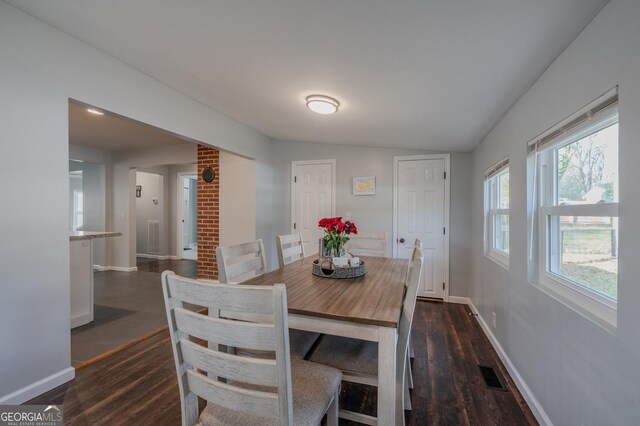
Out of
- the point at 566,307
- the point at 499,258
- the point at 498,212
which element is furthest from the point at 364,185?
the point at 566,307

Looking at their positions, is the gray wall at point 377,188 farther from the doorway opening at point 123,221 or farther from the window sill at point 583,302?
the window sill at point 583,302

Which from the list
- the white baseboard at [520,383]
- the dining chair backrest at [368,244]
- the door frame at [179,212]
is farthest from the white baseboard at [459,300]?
the door frame at [179,212]

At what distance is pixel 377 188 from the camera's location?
4.02 meters

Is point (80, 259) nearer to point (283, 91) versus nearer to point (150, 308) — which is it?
point (150, 308)

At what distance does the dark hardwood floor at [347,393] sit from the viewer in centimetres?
164

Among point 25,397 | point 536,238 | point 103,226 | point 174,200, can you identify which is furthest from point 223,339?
point 174,200

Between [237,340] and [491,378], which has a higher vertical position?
[237,340]

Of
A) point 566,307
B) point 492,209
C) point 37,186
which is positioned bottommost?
point 566,307

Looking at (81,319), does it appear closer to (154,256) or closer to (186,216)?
(154,256)

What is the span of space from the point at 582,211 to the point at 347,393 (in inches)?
66.4

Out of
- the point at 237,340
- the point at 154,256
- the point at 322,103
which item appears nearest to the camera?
the point at 237,340

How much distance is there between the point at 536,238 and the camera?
1.84 metres

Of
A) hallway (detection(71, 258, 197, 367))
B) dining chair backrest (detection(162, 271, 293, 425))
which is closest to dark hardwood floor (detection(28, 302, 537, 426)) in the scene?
hallway (detection(71, 258, 197, 367))

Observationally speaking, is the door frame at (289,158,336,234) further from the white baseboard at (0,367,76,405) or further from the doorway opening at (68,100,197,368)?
the white baseboard at (0,367,76,405)
